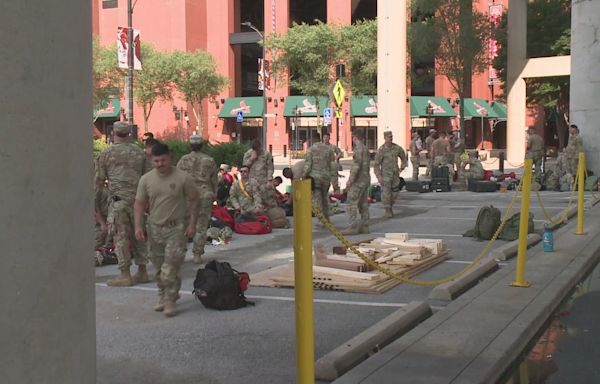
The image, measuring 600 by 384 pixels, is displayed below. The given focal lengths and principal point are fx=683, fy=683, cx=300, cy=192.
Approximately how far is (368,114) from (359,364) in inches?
2180

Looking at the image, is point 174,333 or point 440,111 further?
point 440,111

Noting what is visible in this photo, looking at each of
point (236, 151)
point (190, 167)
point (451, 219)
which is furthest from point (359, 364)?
point (236, 151)

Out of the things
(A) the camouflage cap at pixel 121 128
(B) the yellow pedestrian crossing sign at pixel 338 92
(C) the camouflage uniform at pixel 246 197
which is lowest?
(C) the camouflage uniform at pixel 246 197

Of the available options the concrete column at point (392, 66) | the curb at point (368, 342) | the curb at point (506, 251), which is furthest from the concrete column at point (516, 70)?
the curb at point (368, 342)

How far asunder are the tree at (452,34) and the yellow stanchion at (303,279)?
37.0 meters

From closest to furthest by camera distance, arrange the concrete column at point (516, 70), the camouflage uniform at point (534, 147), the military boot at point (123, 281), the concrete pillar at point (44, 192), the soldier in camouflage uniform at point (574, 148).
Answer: the concrete pillar at point (44, 192), the military boot at point (123, 281), the soldier in camouflage uniform at point (574, 148), the camouflage uniform at point (534, 147), the concrete column at point (516, 70)

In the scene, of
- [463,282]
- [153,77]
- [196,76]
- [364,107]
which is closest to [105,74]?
[153,77]

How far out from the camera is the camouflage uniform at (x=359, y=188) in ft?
42.7

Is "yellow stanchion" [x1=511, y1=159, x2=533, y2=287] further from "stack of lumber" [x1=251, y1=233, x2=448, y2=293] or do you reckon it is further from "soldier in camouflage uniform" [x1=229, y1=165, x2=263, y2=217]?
"soldier in camouflage uniform" [x1=229, y1=165, x2=263, y2=217]

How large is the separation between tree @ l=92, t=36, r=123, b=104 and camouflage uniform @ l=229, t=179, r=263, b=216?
43952mm

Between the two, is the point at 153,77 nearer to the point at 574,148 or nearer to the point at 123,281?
the point at 574,148

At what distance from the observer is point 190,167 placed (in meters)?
10.3

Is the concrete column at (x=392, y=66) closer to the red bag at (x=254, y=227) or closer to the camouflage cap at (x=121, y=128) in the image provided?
the red bag at (x=254, y=227)

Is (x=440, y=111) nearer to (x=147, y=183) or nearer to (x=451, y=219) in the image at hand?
(x=451, y=219)
